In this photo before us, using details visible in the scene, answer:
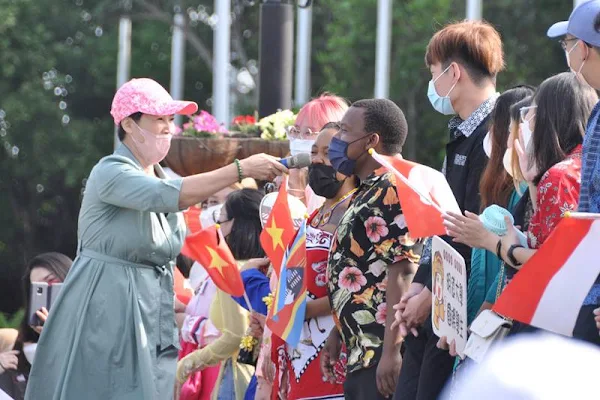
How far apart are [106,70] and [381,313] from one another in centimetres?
2578

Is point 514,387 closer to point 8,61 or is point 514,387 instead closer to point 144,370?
point 144,370

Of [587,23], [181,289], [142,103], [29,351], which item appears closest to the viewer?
[587,23]

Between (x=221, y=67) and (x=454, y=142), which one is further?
(x=221, y=67)

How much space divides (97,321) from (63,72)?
25.0m

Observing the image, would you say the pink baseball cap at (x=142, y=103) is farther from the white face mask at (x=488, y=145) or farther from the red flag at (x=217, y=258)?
the white face mask at (x=488, y=145)

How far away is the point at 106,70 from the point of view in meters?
29.9

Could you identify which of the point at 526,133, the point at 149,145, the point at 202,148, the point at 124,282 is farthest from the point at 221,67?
the point at 526,133

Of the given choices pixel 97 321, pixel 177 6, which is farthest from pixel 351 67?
pixel 97 321

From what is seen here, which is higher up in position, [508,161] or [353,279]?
[508,161]

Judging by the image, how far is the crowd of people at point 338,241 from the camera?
4.06 meters

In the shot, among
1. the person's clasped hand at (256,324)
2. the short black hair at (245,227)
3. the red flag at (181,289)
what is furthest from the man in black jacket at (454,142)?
the red flag at (181,289)

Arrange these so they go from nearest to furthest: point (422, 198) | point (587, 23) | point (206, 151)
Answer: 1. point (587, 23)
2. point (422, 198)
3. point (206, 151)

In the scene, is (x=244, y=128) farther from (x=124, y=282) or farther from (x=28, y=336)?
(x=124, y=282)

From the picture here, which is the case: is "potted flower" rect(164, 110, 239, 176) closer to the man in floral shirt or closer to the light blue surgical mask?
the light blue surgical mask
